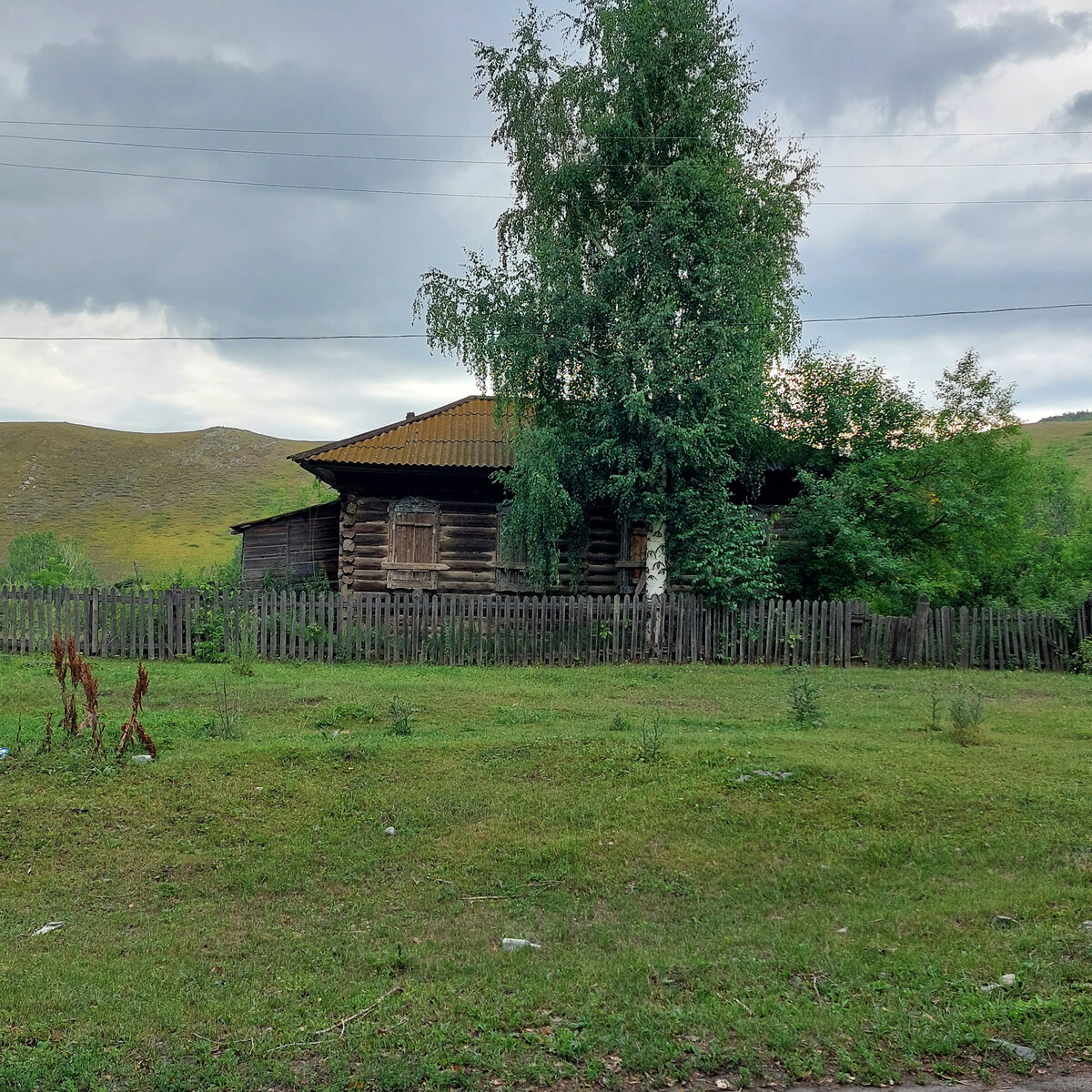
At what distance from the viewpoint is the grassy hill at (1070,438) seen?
6831 centimetres

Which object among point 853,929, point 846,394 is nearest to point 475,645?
point 846,394

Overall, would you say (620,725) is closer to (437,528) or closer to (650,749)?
(650,749)

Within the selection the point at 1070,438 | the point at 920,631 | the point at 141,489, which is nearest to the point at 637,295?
the point at 920,631

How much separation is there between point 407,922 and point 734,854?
7.80ft

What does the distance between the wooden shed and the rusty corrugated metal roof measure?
170 inches

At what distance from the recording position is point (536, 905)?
557cm

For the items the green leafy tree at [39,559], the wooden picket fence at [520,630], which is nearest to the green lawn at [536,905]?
the wooden picket fence at [520,630]

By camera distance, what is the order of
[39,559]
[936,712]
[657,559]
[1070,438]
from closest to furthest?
[936,712] → [657,559] → [39,559] → [1070,438]

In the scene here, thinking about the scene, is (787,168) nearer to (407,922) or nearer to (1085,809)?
(1085,809)

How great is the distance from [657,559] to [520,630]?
354 cm

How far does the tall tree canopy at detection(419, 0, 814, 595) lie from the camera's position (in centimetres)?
1700

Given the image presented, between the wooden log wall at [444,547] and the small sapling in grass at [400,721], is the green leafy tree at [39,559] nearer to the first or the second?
the wooden log wall at [444,547]

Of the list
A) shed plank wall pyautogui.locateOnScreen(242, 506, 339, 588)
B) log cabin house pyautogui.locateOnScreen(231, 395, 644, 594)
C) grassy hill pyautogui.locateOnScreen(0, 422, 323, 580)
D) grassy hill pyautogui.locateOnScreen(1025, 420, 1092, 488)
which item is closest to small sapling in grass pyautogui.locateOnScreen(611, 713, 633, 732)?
log cabin house pyautogui.locateOnScreen(231, 395, 644, 594)

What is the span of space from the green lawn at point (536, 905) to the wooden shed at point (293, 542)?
49.0 feet
